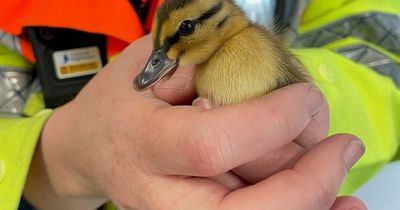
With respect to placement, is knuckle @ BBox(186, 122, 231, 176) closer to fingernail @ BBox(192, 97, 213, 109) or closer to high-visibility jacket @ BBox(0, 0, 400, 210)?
fingernail @ BBox(192, 97, 213, 109)

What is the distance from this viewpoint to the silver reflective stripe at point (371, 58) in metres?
0.85

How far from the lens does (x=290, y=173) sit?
41 cm

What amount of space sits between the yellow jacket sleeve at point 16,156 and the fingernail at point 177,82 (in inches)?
8.1

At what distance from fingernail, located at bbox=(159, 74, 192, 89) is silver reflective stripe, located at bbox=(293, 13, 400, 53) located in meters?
0.43

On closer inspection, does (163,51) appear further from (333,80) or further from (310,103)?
(333,80)

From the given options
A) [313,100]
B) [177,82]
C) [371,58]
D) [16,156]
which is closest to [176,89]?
[177,82]

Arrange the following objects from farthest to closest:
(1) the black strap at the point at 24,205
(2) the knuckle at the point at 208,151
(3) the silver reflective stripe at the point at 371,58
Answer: (3) the silver reflective stripe at the point at 371,58 < (1) the black strap at the point at 24,205 < (2) the knuckle at the point at 208,151

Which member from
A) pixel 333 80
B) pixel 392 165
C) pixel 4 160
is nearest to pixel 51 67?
pixel 4 160

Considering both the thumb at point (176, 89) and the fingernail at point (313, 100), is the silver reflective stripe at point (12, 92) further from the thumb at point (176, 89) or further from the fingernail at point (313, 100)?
the fingernail at point (313, 100)

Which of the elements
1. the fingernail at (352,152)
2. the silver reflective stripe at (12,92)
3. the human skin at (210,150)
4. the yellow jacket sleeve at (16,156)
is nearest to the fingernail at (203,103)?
the human skin at (210,150)

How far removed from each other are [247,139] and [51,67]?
0.44 m

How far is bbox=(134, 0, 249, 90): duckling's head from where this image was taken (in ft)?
1.38

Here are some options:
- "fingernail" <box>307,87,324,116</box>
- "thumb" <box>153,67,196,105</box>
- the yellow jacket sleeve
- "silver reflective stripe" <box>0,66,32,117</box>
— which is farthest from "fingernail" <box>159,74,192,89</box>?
"silver reflective stripe" <box>0,66,32,117</box>

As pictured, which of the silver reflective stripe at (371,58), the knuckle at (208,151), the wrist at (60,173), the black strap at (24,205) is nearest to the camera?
the knuckle at (208,151)
